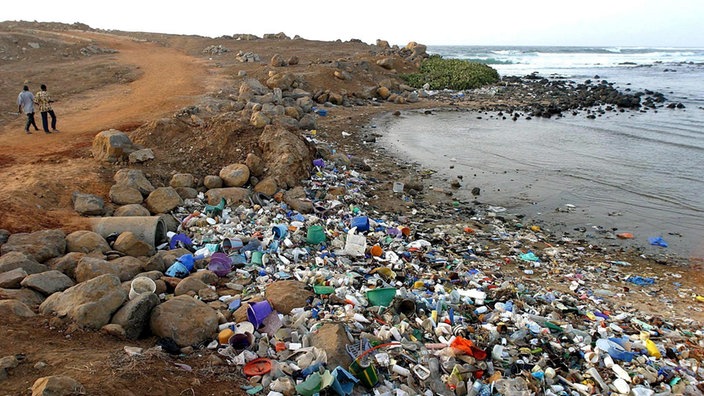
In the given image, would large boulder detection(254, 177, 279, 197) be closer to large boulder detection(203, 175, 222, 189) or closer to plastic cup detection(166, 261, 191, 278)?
large boulder detection(203, 175, 222, 189)

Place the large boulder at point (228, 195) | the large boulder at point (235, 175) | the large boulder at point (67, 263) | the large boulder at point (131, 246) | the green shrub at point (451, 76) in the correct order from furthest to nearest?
1. the green shrub at point (451, 76)
2. the large boulder at point (235, 175)
3. the large boulder at point (228, 195)
4. the large boulder at point (131, 246)
5. the large boulder at point (67, 263)

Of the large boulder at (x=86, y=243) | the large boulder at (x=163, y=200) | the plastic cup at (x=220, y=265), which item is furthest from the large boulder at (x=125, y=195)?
the plastic cup at (x=220, y=265)

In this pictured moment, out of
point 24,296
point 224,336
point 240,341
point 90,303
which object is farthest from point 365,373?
point 24,296

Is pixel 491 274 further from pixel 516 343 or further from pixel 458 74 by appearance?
pixel 458 74

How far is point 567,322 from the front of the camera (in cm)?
518

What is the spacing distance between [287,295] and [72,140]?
816 cm

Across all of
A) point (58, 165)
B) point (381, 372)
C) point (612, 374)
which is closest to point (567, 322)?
point (612, 374)

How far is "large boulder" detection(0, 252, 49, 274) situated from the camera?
16.5ft

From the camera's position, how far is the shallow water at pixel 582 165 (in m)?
8.83

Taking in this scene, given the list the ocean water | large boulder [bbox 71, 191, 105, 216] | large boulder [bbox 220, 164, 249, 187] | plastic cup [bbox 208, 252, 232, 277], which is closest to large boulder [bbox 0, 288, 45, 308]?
plastic cup [bbox 208, 252, 232, 277]

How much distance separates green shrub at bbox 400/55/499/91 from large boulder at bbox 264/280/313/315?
2204 cm

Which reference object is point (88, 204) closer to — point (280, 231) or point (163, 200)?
point (163, 200)

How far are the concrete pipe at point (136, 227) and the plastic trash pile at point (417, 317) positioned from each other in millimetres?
Result: 278

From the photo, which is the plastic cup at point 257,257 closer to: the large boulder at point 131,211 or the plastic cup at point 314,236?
the plastic cup at point 314,236
